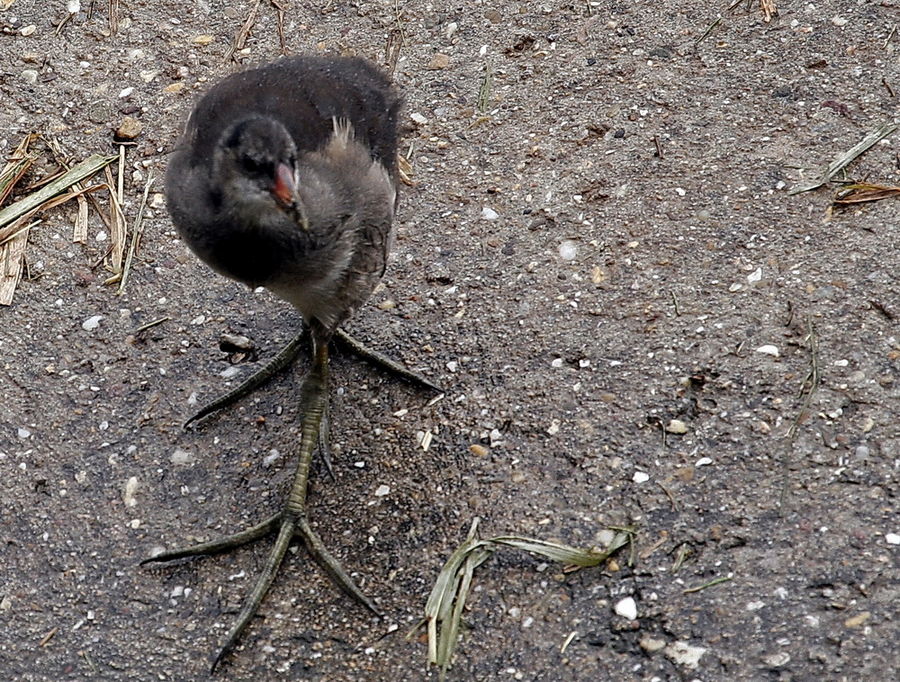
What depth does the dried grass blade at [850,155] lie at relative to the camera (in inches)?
171

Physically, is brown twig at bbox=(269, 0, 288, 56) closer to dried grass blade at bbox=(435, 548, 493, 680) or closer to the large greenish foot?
the large greenish foot

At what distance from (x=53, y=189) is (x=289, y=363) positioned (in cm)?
147

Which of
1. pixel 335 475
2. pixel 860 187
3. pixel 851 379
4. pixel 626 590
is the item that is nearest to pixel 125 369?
pixel 335 475

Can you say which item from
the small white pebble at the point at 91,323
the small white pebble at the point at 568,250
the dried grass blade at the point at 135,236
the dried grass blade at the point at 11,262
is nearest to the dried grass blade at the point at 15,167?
the dried grass blade at the point at 11,262

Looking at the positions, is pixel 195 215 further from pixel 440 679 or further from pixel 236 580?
pixel 440 679

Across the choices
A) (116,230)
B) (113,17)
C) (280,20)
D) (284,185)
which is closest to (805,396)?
(284,185)

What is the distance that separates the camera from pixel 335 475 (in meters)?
3.79

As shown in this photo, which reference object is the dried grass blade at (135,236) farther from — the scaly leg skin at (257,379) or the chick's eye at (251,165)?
the chick's eye at (251,165)

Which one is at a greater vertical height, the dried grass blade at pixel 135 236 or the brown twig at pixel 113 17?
the brown twig at pixel 113 17

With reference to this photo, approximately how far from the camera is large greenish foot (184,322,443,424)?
3984mm

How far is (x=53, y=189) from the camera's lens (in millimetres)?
4777

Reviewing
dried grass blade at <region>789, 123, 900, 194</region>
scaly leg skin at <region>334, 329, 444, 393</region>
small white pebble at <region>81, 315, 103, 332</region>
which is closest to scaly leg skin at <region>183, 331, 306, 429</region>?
scaly leg skin at <region>334, 329, 444, 393</region>

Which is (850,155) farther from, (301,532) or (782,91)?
(301,532)

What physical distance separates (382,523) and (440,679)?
632mm
